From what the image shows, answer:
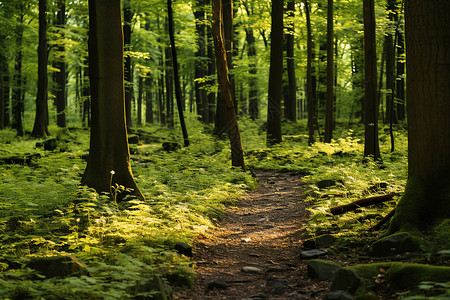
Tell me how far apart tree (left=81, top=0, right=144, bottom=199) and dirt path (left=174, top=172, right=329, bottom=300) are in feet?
7.17

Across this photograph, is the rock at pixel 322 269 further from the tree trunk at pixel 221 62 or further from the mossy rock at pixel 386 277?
the tree trunk at pixel 221 62

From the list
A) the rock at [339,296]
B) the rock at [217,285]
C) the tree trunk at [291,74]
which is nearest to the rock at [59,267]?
the rock at [217,285]

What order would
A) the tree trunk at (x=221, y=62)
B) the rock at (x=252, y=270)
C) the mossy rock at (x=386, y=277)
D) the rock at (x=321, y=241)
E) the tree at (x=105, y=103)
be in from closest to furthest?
the mossy rock at (x=386, y=277)
the rock at (x=252, y=270)
the rock at (x=321, y=241)
the tree at (x=105, y=103)
the tree trunk at (x=221, y=62)

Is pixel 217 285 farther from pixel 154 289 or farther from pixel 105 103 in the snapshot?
pixel 105 103

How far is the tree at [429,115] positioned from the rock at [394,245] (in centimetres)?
29

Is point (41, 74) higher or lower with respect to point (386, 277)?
higher

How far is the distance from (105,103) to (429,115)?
5.58 metres

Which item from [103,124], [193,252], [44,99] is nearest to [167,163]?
[103,124]

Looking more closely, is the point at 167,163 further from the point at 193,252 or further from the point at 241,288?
the point at 241,288

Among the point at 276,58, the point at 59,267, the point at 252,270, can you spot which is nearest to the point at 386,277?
the point at 252,270

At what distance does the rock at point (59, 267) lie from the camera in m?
4.05

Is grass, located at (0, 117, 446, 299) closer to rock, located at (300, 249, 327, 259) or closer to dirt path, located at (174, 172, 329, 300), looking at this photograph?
dirt path, located at (174, 172, 329, 300)

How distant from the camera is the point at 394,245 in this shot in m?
4.95

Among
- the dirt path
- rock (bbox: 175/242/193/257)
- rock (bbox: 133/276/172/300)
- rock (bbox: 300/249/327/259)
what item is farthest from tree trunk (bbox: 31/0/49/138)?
rock (bbox: 133/276/172/300)
